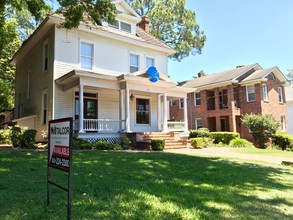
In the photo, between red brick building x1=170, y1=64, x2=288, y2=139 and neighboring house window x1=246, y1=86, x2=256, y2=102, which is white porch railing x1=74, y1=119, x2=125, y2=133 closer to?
red brick building x1=170, y1=64, x2=288, y2=139

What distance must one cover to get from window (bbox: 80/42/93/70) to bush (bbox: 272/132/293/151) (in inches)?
654

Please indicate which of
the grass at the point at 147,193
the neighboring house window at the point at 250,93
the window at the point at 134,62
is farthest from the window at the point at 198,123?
the grass at the point at 147,193

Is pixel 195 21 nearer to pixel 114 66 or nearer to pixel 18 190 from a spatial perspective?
pixel 114 66

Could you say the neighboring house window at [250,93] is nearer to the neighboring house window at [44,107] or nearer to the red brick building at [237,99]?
the red brick building at [237,99]

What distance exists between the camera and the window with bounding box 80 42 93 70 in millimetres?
16109

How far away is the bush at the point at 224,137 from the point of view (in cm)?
2262

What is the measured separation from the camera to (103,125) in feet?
53.1

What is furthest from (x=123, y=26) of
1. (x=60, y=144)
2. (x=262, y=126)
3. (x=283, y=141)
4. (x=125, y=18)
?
(x=60, y=144)

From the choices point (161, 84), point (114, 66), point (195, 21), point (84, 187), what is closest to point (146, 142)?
point (161, 84)

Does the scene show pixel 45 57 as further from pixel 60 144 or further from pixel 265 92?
pixel 265 92

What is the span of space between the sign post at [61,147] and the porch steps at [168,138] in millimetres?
10777

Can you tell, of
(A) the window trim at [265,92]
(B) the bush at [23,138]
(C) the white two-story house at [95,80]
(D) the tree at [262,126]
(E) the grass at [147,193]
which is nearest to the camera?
(E) the grass at [147,193]

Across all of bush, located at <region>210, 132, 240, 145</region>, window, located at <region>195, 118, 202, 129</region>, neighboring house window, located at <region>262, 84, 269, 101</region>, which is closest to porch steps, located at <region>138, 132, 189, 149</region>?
bush, located at <region>210, 132, 240, 145</region>

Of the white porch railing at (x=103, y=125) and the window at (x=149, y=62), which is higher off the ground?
the window at (x=149, y=62)
